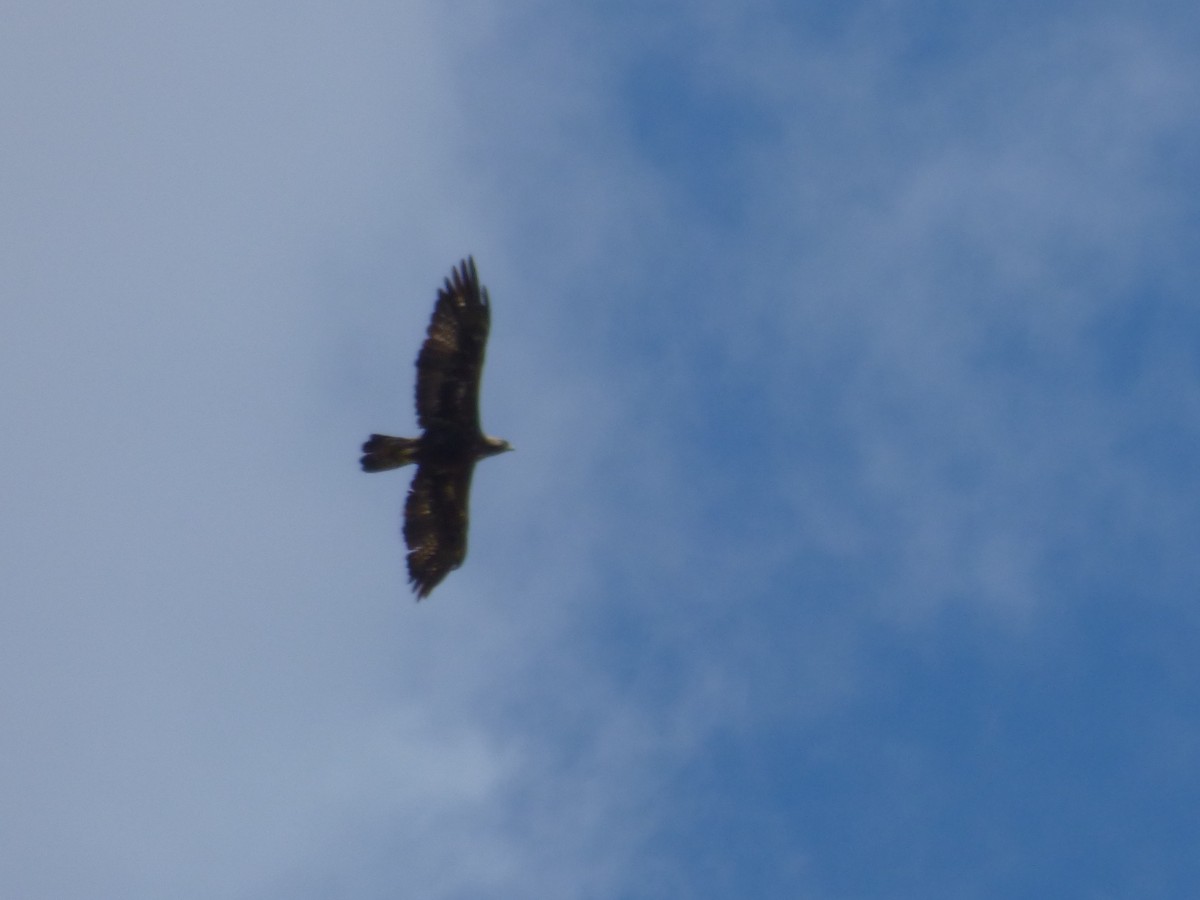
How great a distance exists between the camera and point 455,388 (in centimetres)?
3200

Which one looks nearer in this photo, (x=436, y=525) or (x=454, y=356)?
(x=454, y=356)

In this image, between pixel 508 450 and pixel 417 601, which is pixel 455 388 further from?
pixel 417 601

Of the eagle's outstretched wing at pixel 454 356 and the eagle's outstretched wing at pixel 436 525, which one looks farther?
the eagle's outstretched wing at pixel 436 525

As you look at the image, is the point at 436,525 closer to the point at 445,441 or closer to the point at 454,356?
the point at 445,441

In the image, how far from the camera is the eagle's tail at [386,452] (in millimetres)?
31953

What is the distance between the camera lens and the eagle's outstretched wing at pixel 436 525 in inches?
1308

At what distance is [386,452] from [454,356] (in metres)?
2.00

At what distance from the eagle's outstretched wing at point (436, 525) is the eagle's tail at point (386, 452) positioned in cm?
94

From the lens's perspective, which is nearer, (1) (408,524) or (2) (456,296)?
(2) (456,296)

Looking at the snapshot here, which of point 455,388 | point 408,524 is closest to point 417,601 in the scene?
point 408,524

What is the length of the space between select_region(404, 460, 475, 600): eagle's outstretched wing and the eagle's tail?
938 millimetres

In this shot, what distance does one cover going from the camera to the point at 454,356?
31703mm

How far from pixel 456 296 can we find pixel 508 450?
3.27 m

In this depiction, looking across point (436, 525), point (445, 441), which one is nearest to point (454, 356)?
point (445, 441)
